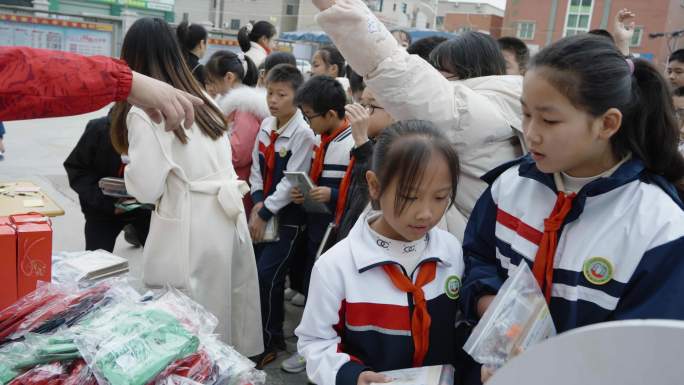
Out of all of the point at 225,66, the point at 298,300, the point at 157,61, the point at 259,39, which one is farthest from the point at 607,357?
the point at 259,39

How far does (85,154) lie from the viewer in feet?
9.33

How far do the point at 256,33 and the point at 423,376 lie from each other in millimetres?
4638

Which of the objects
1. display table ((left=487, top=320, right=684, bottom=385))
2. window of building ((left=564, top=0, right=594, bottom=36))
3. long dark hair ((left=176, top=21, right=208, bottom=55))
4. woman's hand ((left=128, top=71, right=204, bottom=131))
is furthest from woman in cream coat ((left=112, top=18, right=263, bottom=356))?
window of building ((left=564, top=0, right=594, bottom=36))

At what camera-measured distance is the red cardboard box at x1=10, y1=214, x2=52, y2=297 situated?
1471 millimetres

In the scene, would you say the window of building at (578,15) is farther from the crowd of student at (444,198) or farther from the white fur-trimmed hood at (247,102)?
the crowd of student at (444,198)

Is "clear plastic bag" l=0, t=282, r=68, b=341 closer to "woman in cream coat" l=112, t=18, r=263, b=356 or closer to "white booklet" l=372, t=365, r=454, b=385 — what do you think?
"woman in cream coat" l=112, t=18, r=263, b=356

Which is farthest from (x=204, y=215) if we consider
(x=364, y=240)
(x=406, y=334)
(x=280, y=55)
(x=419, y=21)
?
(x=419, y=21)

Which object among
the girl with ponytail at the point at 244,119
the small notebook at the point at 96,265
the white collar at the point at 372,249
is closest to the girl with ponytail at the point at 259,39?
the girl with ponytail at the point at 244,119

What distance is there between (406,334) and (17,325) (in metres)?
0.99

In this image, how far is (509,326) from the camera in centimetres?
99

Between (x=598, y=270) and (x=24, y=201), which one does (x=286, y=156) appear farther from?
(x=598, y=270)

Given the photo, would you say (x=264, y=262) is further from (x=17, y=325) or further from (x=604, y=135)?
(x=604, y=135)

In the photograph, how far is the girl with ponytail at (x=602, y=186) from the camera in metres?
1.07

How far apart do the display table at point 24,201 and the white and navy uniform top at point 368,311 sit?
132 centimetres
